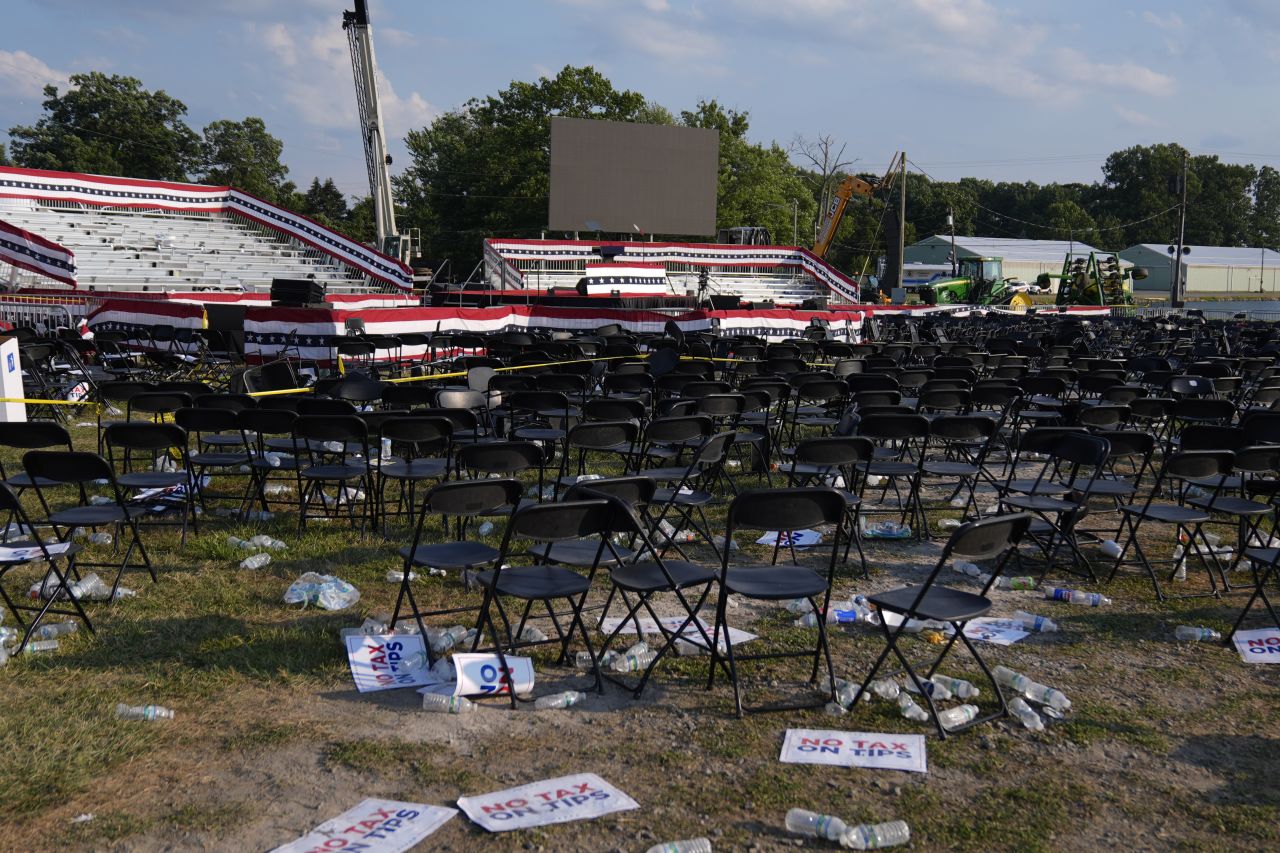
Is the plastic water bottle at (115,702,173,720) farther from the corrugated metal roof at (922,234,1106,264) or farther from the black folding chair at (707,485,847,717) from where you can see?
the corrugated metal roof at (922,234,1106,264)

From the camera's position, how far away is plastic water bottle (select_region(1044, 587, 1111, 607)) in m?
5.51

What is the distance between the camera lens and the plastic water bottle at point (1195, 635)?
196 inches

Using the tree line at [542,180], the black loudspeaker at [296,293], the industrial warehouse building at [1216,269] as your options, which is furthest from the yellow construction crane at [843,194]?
the industrial warehouse building at [1216,269]

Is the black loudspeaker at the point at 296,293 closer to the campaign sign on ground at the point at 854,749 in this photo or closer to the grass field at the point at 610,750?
the grass field at the point at 610,750

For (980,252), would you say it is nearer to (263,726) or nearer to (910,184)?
(910,184)

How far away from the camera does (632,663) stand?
4523 mm

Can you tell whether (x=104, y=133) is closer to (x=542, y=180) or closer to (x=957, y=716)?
(x=542, y=180)

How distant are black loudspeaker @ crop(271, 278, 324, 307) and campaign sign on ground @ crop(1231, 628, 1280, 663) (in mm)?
17035

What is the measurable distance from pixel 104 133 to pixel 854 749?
69020 millimetres

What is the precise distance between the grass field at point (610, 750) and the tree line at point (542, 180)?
34.2m

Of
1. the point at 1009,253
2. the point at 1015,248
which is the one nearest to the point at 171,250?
the point at 1009,253

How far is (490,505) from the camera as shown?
4422 mm

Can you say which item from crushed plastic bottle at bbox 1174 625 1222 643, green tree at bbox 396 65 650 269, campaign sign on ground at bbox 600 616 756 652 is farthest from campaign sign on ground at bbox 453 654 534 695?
green tree at bbox 396 65 650 269

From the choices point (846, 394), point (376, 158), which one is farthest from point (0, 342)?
point (376, 158)
